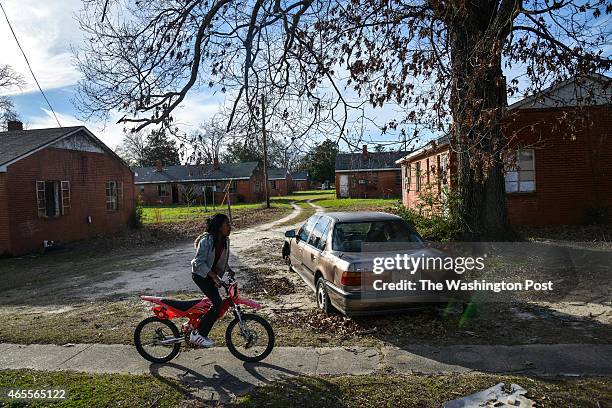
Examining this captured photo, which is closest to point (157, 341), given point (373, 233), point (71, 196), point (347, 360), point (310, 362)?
point (310, 362)

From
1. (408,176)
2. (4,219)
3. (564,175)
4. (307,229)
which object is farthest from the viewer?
(408,176)

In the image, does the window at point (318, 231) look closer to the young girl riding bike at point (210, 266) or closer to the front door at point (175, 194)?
the young girl riding bike at point (210, 266)

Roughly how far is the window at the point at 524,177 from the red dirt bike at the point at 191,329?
1241cm

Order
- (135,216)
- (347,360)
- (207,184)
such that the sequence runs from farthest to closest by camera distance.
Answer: (207,184) < (135,216) < (347,360)

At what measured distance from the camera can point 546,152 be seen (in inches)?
571

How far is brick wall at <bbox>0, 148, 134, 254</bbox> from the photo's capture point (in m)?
15.7

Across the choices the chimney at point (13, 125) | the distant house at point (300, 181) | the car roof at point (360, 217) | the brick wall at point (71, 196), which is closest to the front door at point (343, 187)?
the brick wall at point (71, 196)

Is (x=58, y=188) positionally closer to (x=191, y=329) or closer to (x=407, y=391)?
(x=191, y=329)

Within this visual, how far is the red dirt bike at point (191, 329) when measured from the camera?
5062mm

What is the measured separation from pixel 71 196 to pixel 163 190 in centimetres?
3290

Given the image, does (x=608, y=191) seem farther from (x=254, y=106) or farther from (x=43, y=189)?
(x=43, y=189)

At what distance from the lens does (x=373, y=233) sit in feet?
22.7

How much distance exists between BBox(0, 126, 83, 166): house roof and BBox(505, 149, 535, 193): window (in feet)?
57.5

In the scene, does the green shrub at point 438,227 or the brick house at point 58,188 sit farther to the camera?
the brick house at point 58,188
